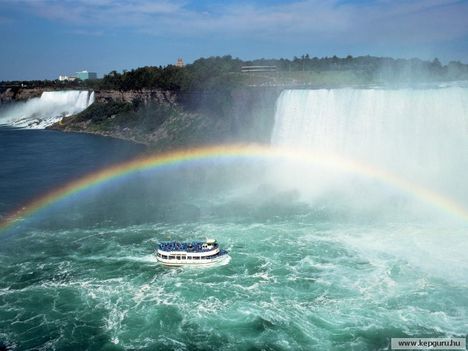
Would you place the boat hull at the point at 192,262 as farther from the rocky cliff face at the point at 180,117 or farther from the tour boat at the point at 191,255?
the rocky cliff face at the point at 180,117

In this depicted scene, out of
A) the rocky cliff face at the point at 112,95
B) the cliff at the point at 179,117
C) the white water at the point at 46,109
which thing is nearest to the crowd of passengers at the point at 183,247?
the cliff at the point at 179,117

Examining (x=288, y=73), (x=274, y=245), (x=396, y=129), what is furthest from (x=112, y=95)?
(x=274, y=245)

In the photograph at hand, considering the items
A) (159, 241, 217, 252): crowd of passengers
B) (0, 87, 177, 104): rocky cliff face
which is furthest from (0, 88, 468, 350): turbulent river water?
(0, 87, 177, 104): rocky cliff face

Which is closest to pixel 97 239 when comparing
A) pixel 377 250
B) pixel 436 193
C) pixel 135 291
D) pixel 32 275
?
pixel 32 275

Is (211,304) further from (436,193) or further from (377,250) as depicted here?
(436,193)

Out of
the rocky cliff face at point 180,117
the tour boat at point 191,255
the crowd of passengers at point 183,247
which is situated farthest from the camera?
the rocky cliff face at point 180,117

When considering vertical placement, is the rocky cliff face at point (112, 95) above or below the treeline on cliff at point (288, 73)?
below
